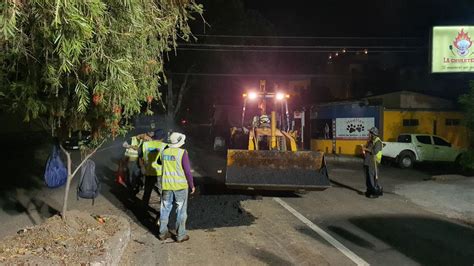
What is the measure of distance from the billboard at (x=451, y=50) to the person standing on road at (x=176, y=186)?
16.3 m

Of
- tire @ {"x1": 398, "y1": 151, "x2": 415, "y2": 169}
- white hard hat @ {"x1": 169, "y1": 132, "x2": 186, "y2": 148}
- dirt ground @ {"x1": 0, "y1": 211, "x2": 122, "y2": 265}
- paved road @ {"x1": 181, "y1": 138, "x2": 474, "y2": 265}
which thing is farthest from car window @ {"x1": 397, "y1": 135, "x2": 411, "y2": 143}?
dirt ground @ {"x1": 0, "y1": 211, "x2": 122, "y2": 265}

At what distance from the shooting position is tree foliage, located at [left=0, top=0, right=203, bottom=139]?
3.54 metres

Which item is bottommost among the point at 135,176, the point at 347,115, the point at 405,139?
the point at 135,176

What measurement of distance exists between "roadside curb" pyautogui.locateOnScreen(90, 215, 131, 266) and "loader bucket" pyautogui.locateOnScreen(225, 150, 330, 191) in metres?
3.94

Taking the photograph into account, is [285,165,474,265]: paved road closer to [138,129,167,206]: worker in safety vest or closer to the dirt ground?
[138,129,167,206]: worker in safety vest

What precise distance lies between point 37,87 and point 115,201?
604cm

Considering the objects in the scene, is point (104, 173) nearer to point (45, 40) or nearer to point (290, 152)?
point (290, 152)

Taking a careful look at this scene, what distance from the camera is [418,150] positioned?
22.2 m

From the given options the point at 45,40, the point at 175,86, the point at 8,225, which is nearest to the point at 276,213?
the point at 8,225

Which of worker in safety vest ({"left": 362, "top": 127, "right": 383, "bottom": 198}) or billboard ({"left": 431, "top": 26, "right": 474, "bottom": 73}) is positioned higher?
billboard ({"left": 431, "top": 26, "right": 474, "bottom": 73})

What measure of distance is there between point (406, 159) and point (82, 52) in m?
20.2

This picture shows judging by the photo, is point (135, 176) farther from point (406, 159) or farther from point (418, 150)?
point (418, 150)

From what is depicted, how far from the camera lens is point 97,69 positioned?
4.50 m

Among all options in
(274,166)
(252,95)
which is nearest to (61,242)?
(274,166)
